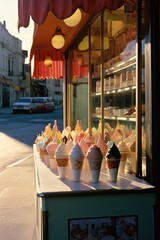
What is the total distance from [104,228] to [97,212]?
14cm

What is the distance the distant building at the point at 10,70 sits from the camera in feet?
181

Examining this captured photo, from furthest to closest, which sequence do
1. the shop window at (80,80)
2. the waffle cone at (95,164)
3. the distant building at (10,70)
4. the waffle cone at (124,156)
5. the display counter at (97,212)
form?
the distant building at (10,70) < the shop window at (80,80) < the waffle cone at (124,156) < the waffle cone at (95,164) < the display counter at (97,212)

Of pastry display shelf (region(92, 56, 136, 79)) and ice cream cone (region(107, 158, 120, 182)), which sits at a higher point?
pastry display shelf (region(92, 56, 136, 79))

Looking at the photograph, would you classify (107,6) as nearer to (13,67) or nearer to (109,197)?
(109,197)

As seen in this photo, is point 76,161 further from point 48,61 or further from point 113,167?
point 48,61

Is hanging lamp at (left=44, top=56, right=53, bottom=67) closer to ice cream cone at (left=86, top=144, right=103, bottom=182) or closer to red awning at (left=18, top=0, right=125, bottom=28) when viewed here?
red awning at (left=18, top=0, right=125, bottom=28)

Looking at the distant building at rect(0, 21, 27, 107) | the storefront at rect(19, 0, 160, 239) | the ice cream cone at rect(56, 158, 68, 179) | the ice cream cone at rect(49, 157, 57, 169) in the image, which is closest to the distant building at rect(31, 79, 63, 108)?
the distant building at rect(0, 21, 27, 107)

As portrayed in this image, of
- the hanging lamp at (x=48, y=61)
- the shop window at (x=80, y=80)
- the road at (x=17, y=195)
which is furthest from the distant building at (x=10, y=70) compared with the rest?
the shop window at (x=80, y=80)

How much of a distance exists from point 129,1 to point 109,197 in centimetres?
184

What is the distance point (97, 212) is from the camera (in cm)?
338

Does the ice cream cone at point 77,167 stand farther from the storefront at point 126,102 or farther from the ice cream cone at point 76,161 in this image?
the storefront at point 126,102

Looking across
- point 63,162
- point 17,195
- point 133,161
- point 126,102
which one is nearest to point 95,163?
point 63,162

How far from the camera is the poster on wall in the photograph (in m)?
3.32

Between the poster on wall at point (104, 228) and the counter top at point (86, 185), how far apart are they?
232 mm
